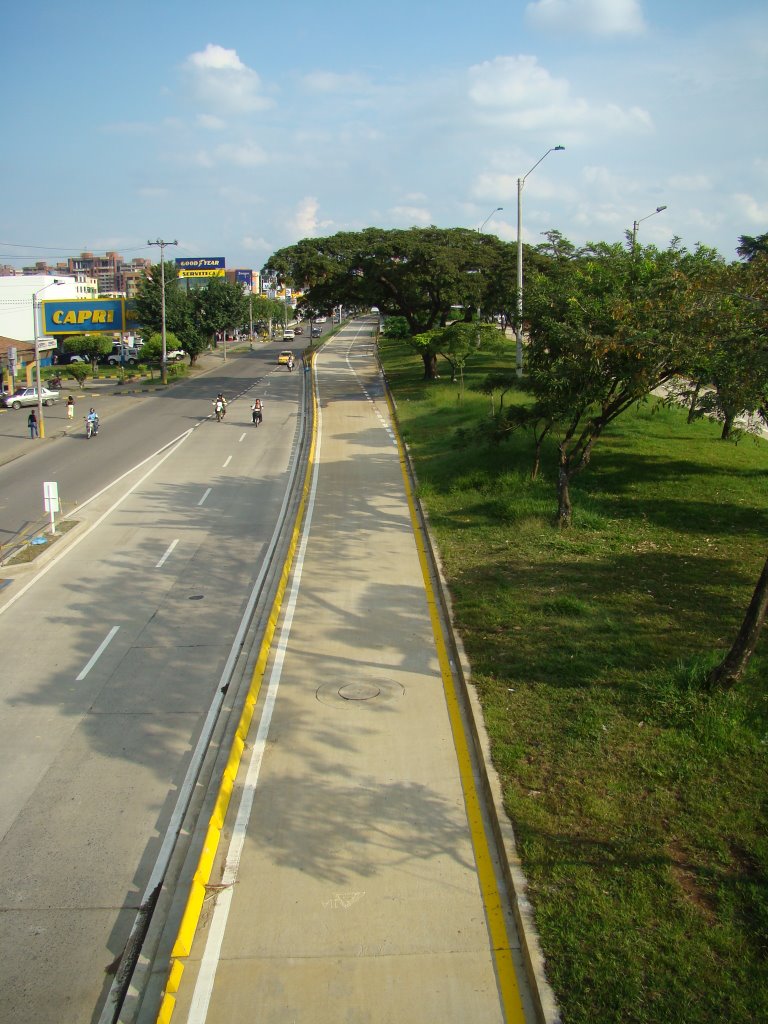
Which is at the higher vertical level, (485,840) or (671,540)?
(671,540)

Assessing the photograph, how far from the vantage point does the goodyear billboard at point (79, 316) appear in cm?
7725

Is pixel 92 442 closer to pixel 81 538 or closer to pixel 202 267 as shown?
pixel 81 538

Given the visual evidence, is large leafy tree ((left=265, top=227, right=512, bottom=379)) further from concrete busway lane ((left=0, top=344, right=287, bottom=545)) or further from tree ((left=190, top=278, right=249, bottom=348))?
tree ((left=190, top=278, right=249, bottom=348))

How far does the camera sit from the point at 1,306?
80562 millimetres

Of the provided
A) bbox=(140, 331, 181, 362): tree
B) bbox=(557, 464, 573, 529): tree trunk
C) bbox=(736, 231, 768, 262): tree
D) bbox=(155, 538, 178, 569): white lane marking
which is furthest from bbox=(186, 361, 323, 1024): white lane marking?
bbox=(140, 331, 181, 362): tree

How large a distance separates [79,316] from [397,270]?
45289 mm

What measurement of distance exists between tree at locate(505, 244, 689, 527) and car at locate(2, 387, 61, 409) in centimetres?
3546

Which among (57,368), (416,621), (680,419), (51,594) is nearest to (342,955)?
(416,621)

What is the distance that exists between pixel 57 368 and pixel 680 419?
53034 millimetres

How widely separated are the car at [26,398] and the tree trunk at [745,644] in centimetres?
4355

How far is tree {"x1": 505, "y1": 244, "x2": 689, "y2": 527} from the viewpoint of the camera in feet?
50.4

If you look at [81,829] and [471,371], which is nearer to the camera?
[81,829]

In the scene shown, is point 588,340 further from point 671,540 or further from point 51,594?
point 51,594

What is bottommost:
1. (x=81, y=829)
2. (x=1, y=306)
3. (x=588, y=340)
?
(x=81, y=829)
